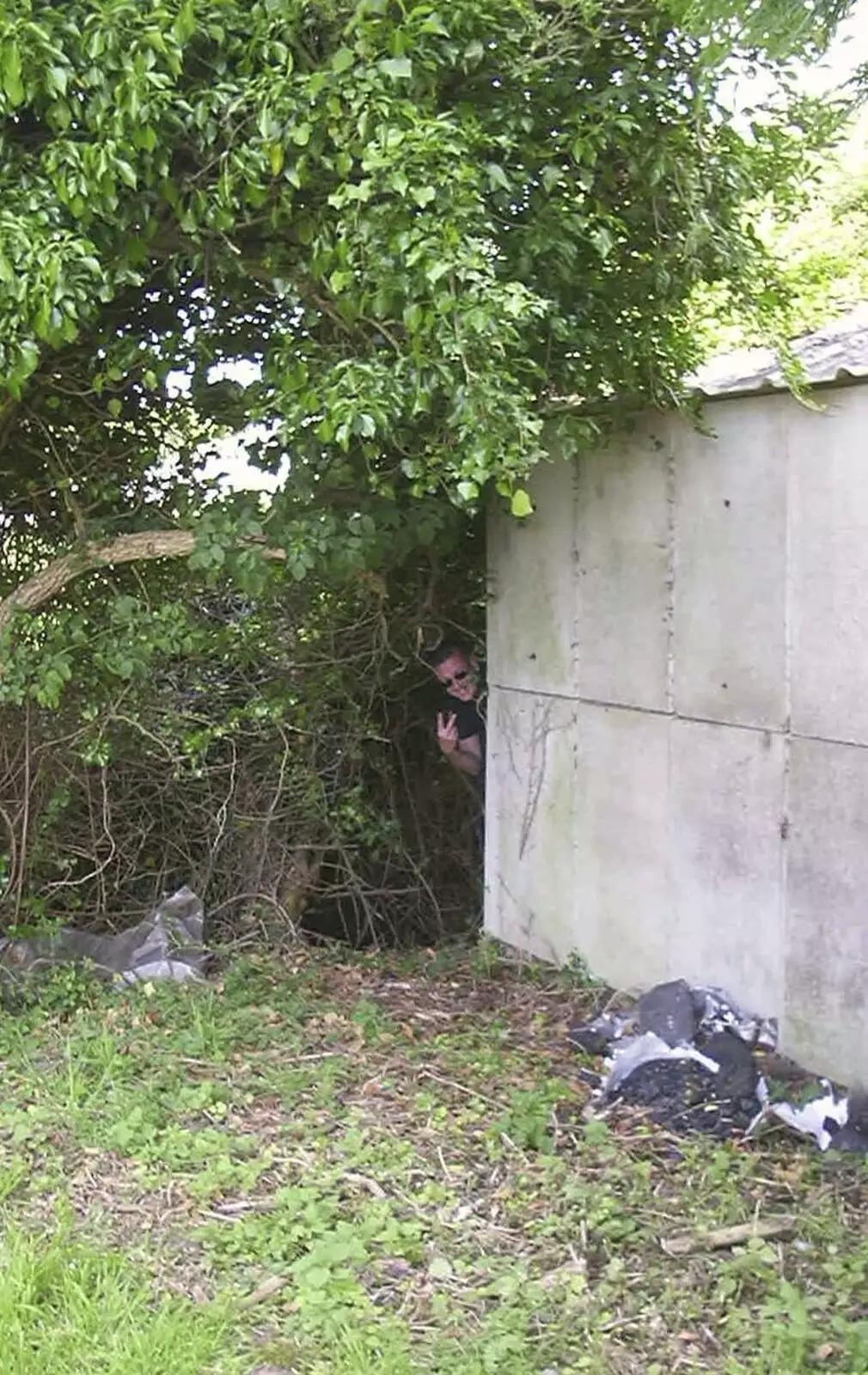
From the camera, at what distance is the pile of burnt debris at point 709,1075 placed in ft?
13.0

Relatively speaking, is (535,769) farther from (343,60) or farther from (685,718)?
(343,60)

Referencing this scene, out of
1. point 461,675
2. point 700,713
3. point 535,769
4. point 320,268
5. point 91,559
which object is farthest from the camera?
point 461,675

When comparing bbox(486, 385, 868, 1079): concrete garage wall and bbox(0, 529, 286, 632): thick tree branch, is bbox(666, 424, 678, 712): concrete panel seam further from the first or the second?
bbox(0, 529, 286, 632): thick tree branch

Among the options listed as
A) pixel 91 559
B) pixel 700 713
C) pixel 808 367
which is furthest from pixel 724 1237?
pixel 91 559

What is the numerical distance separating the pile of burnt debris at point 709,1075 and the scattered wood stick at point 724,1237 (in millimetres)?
565

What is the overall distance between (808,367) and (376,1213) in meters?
2.86

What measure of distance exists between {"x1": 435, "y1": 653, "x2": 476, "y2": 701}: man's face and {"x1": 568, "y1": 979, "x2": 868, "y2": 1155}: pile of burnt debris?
2.00 m

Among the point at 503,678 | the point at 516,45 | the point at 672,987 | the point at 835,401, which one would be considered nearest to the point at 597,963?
the point at 672,987

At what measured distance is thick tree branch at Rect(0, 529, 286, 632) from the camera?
520 centimetres

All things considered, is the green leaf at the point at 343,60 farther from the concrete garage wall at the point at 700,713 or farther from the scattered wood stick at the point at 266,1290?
the scattered wood stick at the point at 266,1290

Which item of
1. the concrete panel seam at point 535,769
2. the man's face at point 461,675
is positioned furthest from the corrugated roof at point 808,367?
the man's face at point 461,675

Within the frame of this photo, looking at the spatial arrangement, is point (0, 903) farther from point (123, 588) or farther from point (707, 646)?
point (707, 646)

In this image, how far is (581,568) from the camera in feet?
17.5

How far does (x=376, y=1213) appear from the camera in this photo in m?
3.42
